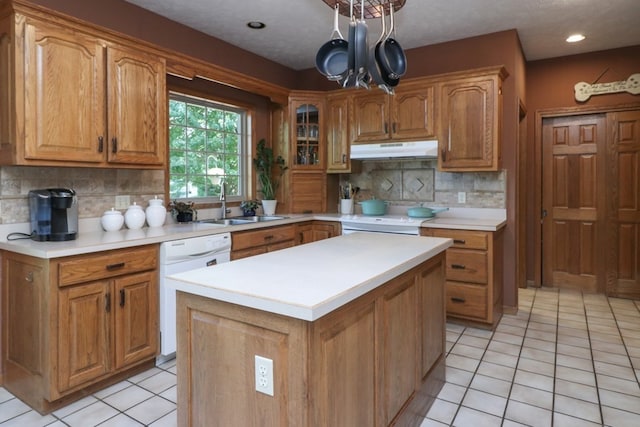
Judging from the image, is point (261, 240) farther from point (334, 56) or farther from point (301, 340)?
point (301, 340)

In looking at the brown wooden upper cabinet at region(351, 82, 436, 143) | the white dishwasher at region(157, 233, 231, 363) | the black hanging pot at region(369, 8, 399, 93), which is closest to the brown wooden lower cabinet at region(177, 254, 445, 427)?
the black hanging pot at region(369, 8, 399, 93)

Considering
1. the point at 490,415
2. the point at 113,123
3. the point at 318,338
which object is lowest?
the point at 490,415

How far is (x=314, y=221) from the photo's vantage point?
14.4 ft

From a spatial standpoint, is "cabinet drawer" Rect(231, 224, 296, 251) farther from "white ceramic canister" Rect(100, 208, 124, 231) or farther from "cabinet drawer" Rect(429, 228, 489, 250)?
"cabinet drawer" Rect(429, 228, 489, 250)

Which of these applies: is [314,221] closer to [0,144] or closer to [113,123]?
[113,123]

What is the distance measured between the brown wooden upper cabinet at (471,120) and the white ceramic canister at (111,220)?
2857 mm

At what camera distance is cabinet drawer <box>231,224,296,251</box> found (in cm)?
342

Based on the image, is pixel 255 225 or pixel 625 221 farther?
pixel 625 221

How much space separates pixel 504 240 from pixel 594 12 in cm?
210

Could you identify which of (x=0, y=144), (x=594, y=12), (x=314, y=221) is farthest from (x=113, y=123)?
(x=594, y=12)

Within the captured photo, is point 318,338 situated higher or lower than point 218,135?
lower

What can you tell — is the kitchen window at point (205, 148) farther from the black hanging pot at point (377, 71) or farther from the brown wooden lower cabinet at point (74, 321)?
the black hanging pot at point (377, 71)

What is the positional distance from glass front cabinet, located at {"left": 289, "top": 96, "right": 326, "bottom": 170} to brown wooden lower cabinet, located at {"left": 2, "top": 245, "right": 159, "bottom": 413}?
227 cm

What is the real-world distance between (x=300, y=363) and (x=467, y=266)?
2.67 metres
